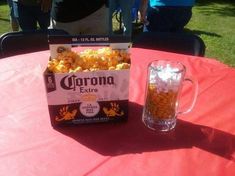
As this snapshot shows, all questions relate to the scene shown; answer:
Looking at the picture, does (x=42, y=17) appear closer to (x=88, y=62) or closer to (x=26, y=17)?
(x=26, y=17)

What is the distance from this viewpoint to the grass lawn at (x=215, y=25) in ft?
14.7

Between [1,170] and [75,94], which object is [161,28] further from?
[1,170]

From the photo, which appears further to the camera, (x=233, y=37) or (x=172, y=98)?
(x=233, y=37)

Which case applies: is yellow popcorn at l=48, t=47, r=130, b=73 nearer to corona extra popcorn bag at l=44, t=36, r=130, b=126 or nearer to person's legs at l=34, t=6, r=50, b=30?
corona extra popcorn bag at l=44, t=36, r=130, b=126

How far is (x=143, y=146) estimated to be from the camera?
3.63 feet

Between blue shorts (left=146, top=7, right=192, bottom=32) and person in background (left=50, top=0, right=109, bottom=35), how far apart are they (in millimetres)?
493

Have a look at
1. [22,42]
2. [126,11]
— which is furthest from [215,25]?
[22,42]

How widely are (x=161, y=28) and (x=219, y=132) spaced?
201 cm

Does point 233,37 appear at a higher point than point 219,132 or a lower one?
lower

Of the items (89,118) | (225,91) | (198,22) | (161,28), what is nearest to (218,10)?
(198,22)

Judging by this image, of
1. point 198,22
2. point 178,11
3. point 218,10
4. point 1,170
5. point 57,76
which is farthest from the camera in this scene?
point 218,10

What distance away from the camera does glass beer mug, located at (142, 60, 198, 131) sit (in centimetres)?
113

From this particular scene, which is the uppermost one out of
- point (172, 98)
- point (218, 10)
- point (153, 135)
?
point (172, 98)

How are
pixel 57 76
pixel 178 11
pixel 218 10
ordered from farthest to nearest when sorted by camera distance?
pixel 218 10, pixel 178 11, pixel 57 76
